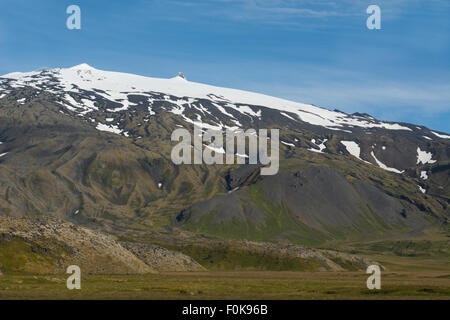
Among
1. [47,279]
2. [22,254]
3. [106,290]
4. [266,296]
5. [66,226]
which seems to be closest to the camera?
[266,296]

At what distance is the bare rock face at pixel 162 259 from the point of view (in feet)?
588

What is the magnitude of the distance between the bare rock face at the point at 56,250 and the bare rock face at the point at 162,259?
11.3m

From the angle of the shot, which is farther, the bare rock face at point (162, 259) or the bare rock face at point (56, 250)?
the bare rock face at point (162, 259)

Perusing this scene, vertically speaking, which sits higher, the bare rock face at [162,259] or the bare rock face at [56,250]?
the bare rock face at [56,250]

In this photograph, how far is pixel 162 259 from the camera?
184 m

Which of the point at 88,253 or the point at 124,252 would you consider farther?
the point at 124,252

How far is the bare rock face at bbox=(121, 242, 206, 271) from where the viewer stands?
588 ft

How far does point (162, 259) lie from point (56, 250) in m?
43.3
